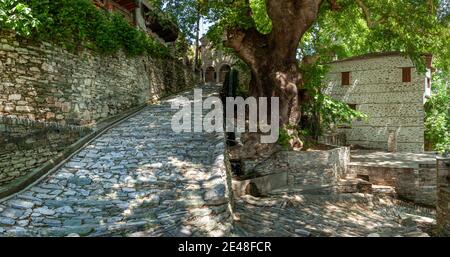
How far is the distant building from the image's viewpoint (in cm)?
1694

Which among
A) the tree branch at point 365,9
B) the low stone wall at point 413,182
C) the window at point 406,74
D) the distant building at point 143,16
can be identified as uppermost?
the distant building at point 143,16

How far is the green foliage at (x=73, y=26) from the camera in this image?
7504mm

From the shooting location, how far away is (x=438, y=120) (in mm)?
21000

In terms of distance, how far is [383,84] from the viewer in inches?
787

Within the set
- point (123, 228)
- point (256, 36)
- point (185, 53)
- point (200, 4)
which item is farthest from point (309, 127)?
point (185, 53)

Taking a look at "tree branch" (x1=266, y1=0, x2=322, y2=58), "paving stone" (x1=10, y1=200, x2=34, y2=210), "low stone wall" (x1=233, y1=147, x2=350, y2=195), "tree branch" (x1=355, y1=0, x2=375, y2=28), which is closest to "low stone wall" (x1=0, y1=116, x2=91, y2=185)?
"paving stone" (x1=10, y1=200, x2=34, y2=210)

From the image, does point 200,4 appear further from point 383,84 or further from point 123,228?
point 383,84

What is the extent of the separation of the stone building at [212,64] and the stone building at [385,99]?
15905 mm

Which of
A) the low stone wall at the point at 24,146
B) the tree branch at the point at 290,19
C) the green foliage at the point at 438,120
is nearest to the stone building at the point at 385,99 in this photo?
the green foliage at the point at 438,120

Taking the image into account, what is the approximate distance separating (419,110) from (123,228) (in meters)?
20.0

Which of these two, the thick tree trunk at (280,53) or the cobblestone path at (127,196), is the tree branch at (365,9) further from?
the cobblestone path at (127,196)

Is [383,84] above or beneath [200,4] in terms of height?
beneath

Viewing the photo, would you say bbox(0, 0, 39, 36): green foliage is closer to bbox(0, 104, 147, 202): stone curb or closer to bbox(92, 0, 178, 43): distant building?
bbox(0, 104, 147, 202): stone curb
